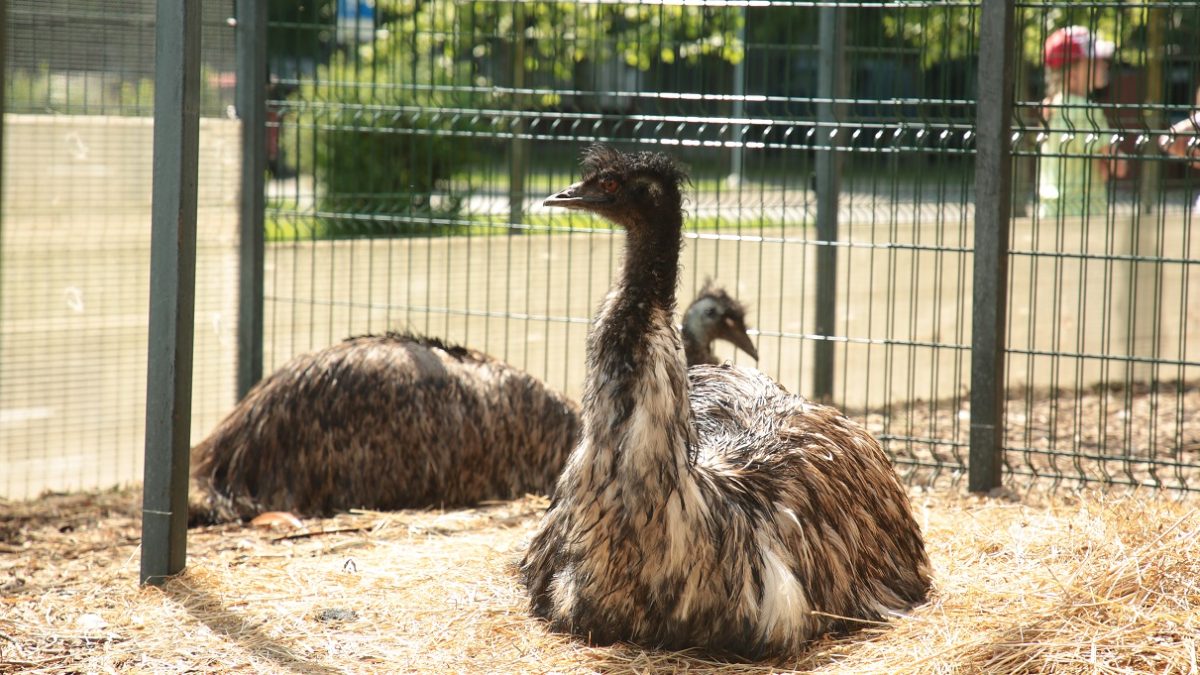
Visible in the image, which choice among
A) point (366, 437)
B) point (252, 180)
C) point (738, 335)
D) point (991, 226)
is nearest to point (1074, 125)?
point (991, 226)

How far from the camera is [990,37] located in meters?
6.09

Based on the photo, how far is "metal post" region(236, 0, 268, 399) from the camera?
23.9 ft

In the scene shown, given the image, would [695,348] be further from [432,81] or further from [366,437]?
[432,81]

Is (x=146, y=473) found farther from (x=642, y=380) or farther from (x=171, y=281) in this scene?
(x=642, y=380)

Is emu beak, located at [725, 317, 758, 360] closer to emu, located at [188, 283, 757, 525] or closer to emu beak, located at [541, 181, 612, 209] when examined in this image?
emu, located at [188, 283, 757, 525]

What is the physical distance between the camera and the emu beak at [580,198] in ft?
13.3

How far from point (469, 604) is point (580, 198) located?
1.32 metres

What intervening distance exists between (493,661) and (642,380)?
890 mm

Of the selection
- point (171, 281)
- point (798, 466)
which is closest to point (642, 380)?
point (798, 466)

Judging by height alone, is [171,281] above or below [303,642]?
above

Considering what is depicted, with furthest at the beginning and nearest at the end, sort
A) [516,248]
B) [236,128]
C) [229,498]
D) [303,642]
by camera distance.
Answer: [516,248] < [236,128] < [229,498] < [303,642]

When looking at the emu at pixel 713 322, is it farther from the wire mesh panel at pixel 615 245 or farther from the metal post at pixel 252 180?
the metal post at pixel 252 180

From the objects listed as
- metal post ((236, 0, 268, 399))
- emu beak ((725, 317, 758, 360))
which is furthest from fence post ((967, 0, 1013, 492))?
metal post ((236, 0, 268, 399))

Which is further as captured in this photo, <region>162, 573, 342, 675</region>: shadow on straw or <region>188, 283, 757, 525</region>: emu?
<region>188, 283, 757, 525</region>: emu
